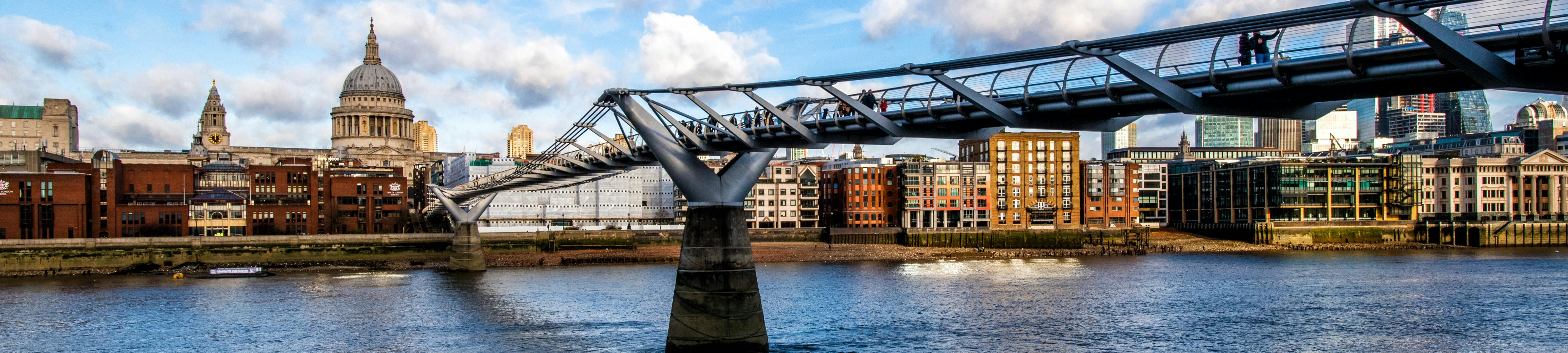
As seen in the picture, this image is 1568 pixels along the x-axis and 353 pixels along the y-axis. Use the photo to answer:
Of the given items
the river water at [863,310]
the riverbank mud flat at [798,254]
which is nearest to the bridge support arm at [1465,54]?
the river water at [863,310]

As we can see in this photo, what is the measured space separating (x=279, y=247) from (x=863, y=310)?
5876 cm

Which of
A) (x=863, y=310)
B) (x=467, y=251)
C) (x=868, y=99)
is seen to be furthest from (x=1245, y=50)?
(x=467, y=251)

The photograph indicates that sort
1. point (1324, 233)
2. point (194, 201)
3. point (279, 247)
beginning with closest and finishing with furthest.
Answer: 1. point (279, 247)
2. point (194, 201)
3. point (1324, 233)

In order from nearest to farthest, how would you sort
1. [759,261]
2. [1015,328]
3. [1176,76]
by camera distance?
[1176,76] → [1015,328] → [759,261]

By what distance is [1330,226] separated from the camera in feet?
405

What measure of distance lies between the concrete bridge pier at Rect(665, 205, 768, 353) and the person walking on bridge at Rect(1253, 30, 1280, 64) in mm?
18136

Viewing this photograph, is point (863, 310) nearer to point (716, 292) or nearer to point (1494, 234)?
point (716, 292)

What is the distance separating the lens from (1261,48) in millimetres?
22141

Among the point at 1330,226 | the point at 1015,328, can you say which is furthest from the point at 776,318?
the point at 1330,226

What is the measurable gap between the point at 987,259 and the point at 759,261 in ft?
61.0

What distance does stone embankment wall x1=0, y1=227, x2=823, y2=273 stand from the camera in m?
86.5

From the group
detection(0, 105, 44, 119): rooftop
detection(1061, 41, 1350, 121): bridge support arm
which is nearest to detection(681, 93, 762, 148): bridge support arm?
detection(1061, 41, 1350, 121): bridge support arm

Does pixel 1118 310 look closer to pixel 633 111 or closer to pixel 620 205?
pixel 633 111

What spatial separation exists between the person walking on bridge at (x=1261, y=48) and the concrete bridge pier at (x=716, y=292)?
1814cm
